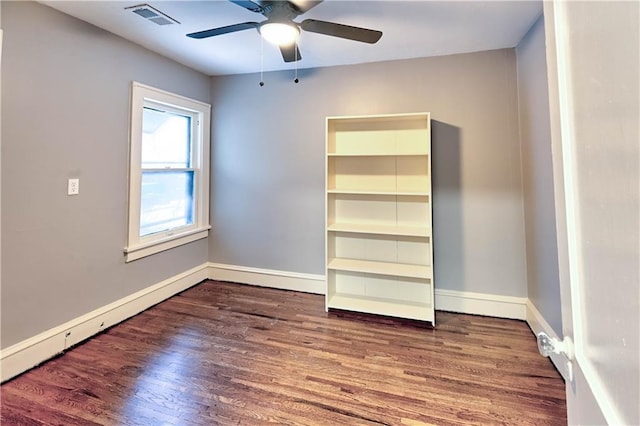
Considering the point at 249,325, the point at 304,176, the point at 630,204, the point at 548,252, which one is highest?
the point at 304,176

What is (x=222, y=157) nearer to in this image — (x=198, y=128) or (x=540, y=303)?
(x=198, y=128)

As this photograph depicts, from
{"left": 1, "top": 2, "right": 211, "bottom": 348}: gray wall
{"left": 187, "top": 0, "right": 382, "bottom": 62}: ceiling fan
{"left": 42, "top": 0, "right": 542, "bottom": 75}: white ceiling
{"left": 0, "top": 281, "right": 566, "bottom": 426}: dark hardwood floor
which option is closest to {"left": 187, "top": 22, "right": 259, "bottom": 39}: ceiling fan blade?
{"left": 187, "top": 0, "right": 382, "bottom": 62}: ceiling fan

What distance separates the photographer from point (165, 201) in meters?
3.41

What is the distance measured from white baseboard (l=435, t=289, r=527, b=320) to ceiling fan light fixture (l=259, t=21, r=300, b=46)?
8.44 ft

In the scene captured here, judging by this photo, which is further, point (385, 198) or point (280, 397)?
point (385, 198)

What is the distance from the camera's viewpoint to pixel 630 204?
471 mm

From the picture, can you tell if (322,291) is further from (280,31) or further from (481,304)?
(280,31)

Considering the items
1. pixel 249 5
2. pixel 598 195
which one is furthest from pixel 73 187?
pixel 598 195

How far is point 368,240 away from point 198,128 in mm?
2385

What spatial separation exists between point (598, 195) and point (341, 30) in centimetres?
Answer: 182

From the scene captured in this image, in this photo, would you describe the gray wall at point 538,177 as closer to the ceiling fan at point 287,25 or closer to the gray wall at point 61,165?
the ceiling fan at point 287,25

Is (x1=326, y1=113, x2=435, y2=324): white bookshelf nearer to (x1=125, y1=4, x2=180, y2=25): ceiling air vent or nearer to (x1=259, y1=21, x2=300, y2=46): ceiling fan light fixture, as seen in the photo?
(x1=259, y1=21, x2=300, y2=46): ceiling fan light fixture

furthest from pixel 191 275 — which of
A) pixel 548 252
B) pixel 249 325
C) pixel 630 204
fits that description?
pixel 630 204

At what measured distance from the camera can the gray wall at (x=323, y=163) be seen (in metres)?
2.90
